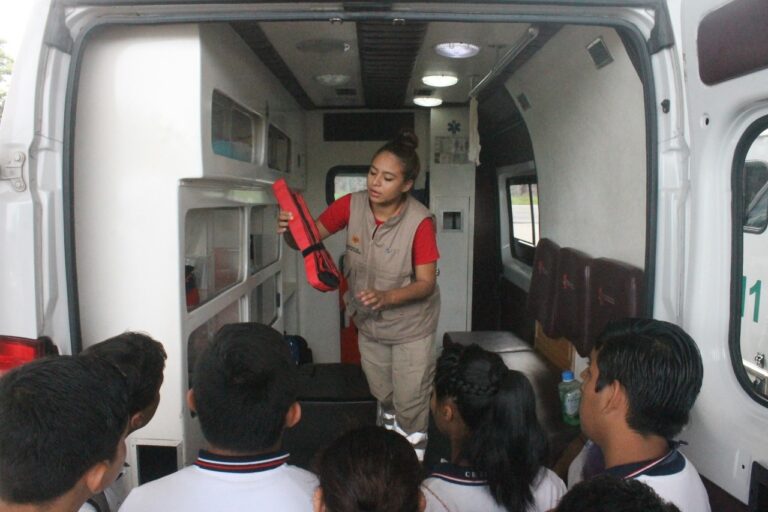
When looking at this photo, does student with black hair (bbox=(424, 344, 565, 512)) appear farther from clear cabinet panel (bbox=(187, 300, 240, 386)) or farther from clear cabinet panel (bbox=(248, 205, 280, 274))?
clear cabinet panel (bbox=(248, 205, 280, 274))

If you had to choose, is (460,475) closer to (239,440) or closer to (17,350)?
(239,440)

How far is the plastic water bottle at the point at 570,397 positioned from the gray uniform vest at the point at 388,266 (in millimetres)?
864

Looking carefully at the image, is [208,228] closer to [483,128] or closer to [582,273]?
[582,273]

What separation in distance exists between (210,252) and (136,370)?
3.95 feet

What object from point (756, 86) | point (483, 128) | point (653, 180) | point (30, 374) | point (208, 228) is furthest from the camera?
point (483, 128)

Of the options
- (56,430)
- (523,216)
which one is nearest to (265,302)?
(523,216)

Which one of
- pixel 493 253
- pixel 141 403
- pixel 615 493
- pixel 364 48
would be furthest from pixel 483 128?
pixel 615 493

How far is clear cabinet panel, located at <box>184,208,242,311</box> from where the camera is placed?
8.03ft

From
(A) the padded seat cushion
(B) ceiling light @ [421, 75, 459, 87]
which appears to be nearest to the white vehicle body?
(B) ceiling light @ [421, 75, 459, 87]

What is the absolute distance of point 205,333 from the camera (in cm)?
259

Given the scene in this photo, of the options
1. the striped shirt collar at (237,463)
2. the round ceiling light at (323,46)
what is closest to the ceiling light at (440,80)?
the round ceiling light at (323,46)

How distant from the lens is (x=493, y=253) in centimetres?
555

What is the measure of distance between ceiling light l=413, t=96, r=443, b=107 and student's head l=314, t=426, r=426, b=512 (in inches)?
153

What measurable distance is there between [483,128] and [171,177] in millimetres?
3838
